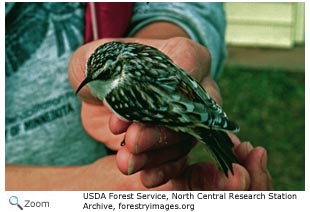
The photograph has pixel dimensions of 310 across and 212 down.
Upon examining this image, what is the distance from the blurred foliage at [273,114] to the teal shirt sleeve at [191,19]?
17.3 inches

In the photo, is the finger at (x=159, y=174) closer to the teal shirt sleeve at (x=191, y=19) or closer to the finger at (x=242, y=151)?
the finger at (x=242, y=151)

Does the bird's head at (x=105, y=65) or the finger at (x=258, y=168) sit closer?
the bird's head at (x=105, y=65)

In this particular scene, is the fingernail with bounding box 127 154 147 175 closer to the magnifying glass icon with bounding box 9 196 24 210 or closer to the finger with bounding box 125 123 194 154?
the finger with bounding box 125 123 194 154

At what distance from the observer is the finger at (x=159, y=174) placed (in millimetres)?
579

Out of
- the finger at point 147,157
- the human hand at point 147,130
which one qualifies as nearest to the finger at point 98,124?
the human hand at point 147,130

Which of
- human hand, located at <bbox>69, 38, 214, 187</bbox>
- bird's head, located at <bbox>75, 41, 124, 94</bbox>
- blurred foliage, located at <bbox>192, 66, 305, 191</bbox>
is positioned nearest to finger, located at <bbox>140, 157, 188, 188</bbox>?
human hand, located at <bbox>69, 38, 214, 187</bbox>

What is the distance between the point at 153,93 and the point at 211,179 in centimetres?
17

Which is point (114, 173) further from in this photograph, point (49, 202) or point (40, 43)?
point (40, 43)

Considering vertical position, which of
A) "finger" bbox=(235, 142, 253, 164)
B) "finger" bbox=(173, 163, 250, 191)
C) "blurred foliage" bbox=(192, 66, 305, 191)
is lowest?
"blurred foliage" bbox=(192, 66, 305, 191)

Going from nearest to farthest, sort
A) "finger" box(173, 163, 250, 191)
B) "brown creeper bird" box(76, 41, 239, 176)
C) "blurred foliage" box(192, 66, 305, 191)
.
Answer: "brown creeper bird" box(76, 41, 239, 176), "finger" box(173, 163, 250, 191), "blurred foliage" box(192, 66, 305, 191)

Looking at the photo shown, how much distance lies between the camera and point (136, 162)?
0.54 metres

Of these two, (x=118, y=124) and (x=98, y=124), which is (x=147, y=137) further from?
(x=98, y=124)

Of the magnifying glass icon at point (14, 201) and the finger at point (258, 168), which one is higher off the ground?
the finger at point (258, 168)

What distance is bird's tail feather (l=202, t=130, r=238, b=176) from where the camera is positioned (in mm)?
525
